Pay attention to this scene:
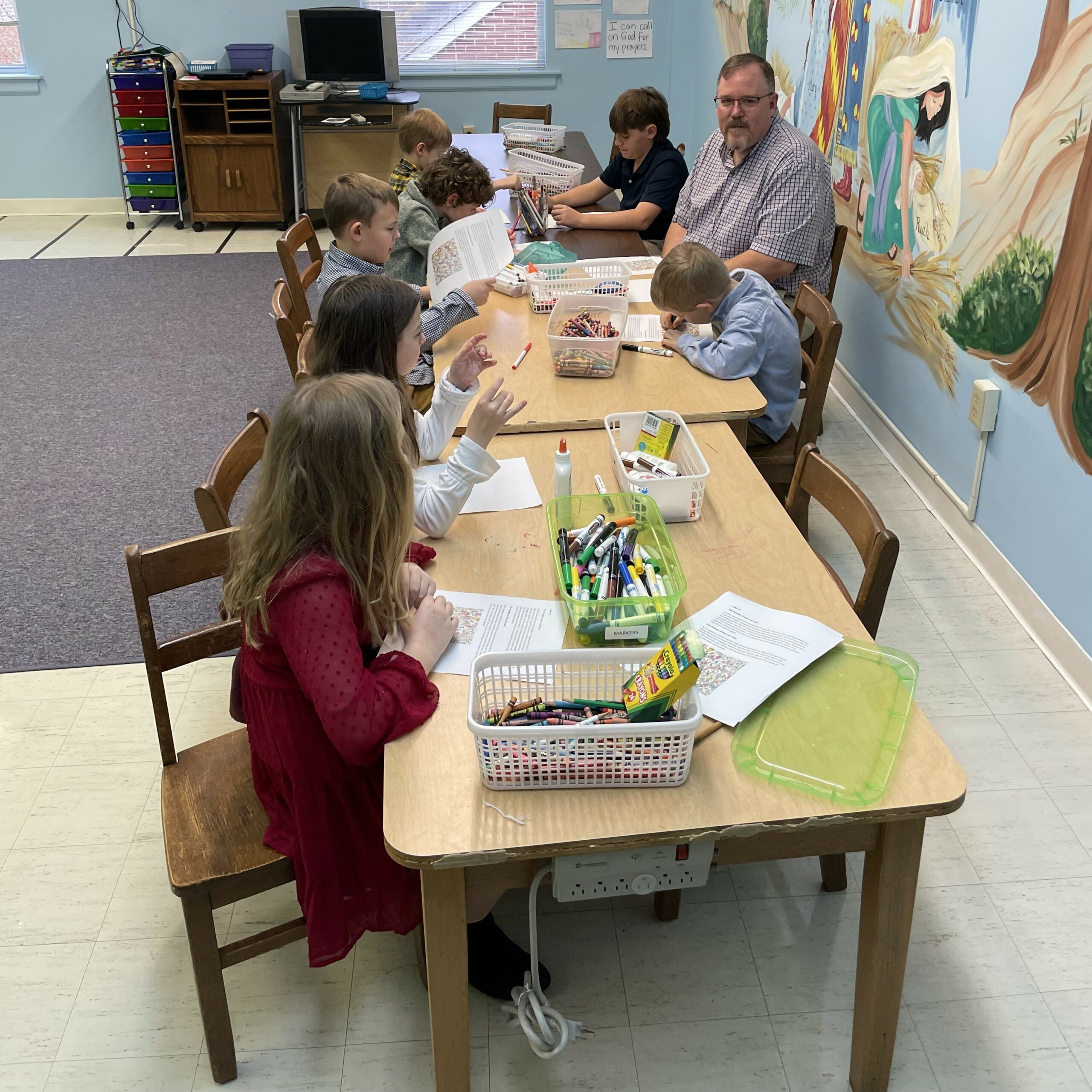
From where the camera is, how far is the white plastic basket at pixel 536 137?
475cm

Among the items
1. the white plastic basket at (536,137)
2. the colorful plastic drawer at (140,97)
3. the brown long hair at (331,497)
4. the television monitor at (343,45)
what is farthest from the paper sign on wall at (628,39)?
the brown long hair at (331,497)

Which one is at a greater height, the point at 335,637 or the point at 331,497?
the point at 331,497

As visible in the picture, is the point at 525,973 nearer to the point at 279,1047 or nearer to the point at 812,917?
the point at 279,1047

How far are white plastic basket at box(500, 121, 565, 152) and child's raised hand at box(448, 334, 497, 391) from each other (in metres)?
2.84

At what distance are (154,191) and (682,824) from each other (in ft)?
21.0

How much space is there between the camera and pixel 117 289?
553cm

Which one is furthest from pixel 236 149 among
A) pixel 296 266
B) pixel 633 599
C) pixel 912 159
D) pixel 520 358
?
pixel 633 599

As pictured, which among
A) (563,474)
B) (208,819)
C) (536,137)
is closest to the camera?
(208,819)

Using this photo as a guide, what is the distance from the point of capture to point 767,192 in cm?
341

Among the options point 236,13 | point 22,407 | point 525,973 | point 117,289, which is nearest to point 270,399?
point 22,407

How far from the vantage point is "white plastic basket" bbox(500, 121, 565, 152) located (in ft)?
15.6

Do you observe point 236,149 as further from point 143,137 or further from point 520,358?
point 520,358

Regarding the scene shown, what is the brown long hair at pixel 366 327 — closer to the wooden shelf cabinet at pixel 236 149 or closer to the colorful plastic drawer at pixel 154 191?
the wooden shelf cabinet at pixel 236 149

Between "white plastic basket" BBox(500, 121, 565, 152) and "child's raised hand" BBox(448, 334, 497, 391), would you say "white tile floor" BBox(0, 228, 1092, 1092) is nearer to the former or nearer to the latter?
"child's raised hand" BBox(448, 334, 497, 391)
